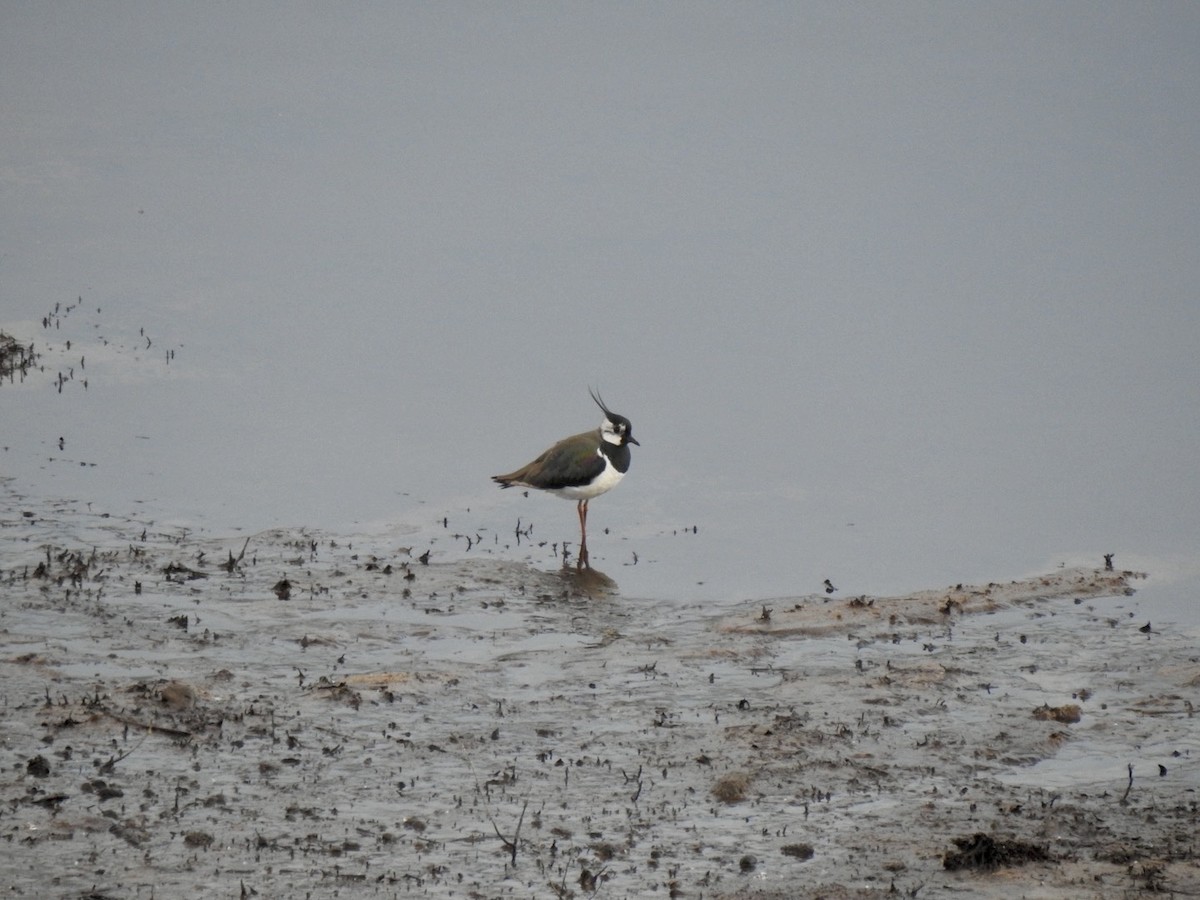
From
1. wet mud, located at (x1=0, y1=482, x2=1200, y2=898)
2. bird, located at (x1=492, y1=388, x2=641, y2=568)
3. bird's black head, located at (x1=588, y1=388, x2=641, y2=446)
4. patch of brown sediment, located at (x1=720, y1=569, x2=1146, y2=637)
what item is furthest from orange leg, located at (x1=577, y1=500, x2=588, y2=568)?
patch of brown sediment, located at (x1=720, y1=569, x2=1146, y2=637)

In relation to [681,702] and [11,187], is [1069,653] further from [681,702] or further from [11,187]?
[11,187]

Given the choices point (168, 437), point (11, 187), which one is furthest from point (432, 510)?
point (11, 187)

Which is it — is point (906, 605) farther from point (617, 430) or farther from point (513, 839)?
point (513, 839)

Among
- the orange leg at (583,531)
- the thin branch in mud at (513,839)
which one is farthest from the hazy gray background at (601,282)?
the thin branch in mud at (513,839)

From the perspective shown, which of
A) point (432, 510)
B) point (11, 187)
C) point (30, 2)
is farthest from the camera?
point (30, 2)

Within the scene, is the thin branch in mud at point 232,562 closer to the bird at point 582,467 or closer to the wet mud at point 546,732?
the wet mud at point 546,732

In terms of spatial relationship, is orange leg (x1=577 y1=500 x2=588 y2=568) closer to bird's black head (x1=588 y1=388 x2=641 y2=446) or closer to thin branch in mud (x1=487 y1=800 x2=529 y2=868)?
bird's black head (x1=588 y1=388 x2=641 y2=446)

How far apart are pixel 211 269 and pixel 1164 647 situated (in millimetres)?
12368

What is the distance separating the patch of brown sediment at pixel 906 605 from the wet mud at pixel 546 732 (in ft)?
0.11

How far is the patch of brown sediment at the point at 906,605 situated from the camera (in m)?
10.0

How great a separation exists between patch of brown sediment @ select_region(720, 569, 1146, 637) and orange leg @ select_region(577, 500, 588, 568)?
1528 mm

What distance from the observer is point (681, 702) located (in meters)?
8.41

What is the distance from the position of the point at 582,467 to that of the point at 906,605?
10.2 ft

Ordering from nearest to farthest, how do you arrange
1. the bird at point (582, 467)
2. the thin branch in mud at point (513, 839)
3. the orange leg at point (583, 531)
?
the thin branch in mud at point (513, 839) → the orange leg at point (583, 531) → the bird at point (582, 467)
